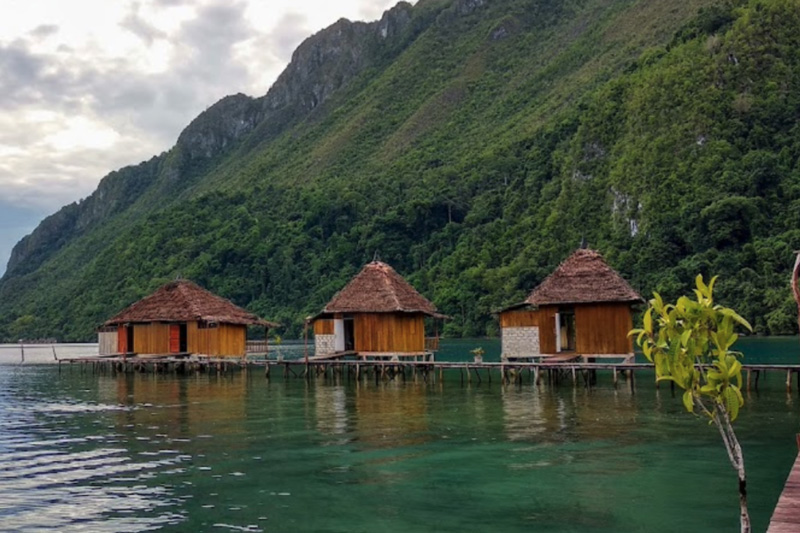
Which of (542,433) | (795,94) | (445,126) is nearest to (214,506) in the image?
(542,433)

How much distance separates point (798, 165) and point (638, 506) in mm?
76132

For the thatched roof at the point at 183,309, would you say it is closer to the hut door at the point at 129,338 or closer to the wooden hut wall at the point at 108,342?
the hut door at the point at 129,338

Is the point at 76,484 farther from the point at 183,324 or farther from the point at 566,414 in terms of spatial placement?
the point at 183,324

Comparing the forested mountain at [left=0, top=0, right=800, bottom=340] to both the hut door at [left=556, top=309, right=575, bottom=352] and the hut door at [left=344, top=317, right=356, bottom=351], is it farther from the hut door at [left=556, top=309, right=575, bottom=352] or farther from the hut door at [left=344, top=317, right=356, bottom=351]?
the hut door at [left=344, top=317, right=356, bottom=351]

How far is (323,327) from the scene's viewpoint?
4566 centimetres

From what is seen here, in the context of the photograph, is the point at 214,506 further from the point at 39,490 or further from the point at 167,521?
the point at 39,490

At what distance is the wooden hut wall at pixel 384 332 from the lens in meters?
42.5

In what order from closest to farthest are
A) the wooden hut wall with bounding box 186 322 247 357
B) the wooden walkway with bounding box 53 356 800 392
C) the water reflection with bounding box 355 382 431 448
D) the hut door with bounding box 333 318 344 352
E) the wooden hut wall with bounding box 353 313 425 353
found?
the water reflection with bounding box 355 382 431 448 → the wooden walkway with bounding box 53 356 800 392 → the wooden hut wall with bounding box 353 313 425 353 → the hut door with bounding box 333 318 344 352 → the wooden hut wall with bounding box 186 322 247 357

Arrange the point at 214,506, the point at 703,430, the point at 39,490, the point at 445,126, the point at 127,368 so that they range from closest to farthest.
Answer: the point at 214,506, the point at 39,490, the point at 703,430, the point at 127,368, the point at 445,126

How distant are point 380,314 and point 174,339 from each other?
1405 centimetres

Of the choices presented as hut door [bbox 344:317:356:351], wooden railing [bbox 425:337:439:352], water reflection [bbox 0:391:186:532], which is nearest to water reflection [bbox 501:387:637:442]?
water reflection [bbox 0:391:186:532]

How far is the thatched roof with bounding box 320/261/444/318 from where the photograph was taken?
41.9 m

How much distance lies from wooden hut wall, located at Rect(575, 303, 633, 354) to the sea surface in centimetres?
528

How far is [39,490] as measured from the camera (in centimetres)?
1469
